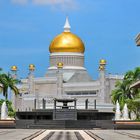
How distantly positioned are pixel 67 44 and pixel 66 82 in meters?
10.7

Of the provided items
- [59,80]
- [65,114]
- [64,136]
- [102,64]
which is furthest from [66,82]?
[64,136]

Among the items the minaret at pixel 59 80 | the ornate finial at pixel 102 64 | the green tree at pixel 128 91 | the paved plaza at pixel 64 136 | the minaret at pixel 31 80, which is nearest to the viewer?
the paved plaza at pixel 64 136

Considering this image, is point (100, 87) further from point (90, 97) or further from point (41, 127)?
point (41, 127)

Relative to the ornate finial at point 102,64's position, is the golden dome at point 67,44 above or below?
above

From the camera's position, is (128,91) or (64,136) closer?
(64,136)

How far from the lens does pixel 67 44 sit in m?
136

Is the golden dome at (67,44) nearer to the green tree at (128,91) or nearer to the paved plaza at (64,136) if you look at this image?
the green tree at (128,91)

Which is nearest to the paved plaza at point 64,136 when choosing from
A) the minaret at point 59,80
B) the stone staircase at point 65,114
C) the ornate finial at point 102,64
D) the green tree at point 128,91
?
the stone staircase at point 65,114

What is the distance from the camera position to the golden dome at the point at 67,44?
445 feet

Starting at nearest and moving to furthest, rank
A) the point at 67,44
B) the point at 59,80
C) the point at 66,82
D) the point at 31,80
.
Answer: the point at 59,80
the point at 31,80
the point at 66,82
the point at 67,44

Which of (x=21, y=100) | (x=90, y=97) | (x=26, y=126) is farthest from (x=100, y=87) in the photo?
(x=26, y=126)

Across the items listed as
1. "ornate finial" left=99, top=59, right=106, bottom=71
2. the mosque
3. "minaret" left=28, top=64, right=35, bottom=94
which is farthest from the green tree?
"minaret" left=28, top=64, right=35, bottom=94

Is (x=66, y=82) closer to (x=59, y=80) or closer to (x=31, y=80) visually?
(x=59, y=80)

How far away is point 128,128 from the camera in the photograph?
44.5 meters
